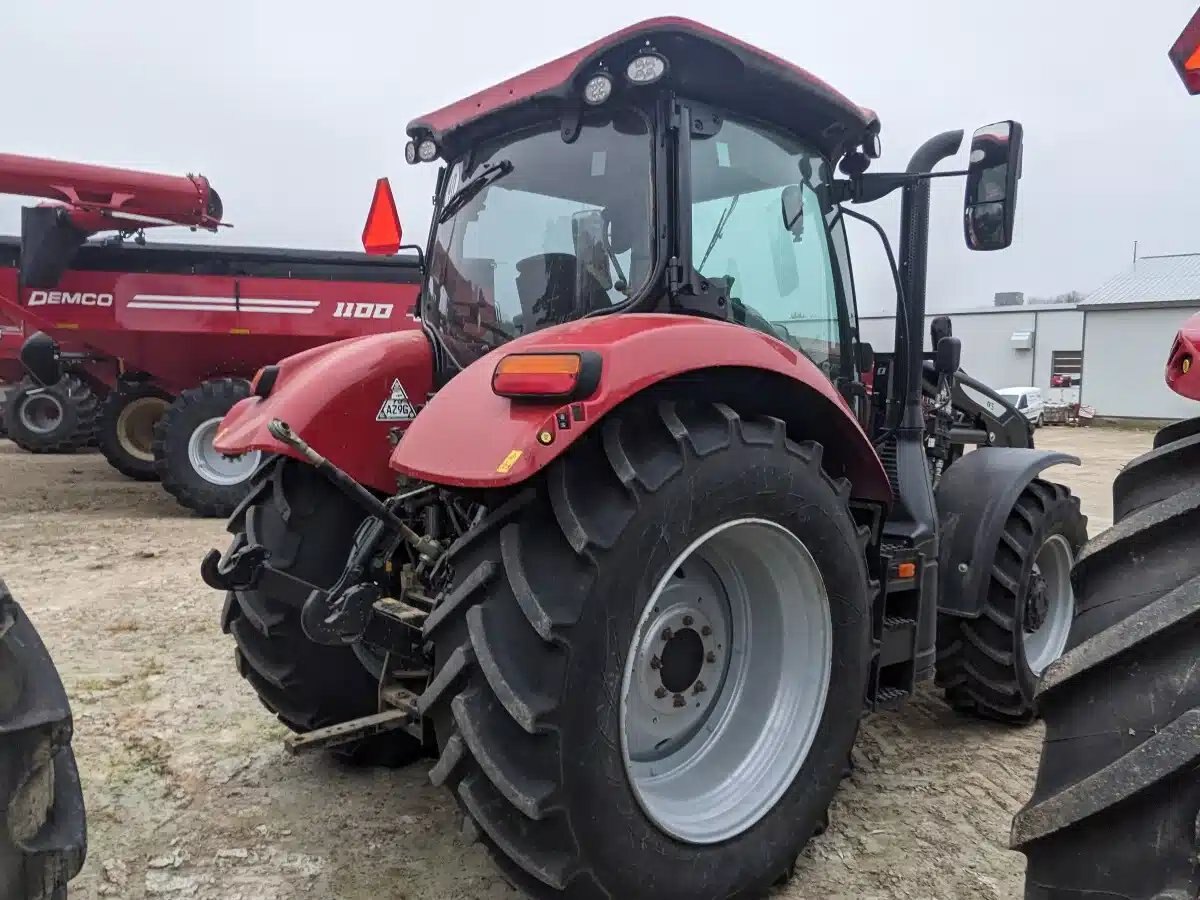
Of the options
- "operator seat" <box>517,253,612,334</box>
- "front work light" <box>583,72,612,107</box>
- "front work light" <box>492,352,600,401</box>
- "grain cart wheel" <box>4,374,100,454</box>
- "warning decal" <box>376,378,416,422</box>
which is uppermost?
"front work light" <box>583,72,612,107</box>

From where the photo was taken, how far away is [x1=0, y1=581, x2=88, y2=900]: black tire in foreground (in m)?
1.51

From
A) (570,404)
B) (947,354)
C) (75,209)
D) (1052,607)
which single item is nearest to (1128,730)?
(570,404)

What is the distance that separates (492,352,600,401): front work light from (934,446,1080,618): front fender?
1.87 m

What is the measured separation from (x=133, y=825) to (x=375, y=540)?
107 centimetres

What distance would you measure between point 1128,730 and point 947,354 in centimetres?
248

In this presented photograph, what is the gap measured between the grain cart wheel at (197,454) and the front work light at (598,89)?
5930mm

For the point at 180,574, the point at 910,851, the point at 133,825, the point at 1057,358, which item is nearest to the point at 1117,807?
the point at 910,851

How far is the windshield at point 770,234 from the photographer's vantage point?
2.56m

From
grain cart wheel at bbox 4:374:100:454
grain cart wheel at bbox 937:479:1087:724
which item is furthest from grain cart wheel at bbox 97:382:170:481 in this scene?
grain cart wheel at bbox 937:479:1087:724

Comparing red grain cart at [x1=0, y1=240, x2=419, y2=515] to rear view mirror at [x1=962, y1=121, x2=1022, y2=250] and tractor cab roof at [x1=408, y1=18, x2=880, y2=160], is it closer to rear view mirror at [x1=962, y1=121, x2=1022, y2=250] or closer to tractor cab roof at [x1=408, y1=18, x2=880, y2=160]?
tractor cab roof at [x1=408, y1=18, x2=880, y2=160]

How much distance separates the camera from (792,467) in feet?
7.35

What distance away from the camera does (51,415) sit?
466 inches

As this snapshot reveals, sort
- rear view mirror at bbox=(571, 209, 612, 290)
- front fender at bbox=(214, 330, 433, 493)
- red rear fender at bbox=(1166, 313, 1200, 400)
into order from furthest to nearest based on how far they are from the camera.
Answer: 1. front fender at bbox=(214, 330, 433, 493)
2. rear view mirror at bbox=(571, 209, 612, 290)
3. red rear fender at bbox=(1166, 313, 1200, 400)

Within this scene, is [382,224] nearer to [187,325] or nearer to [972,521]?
[972,521]
